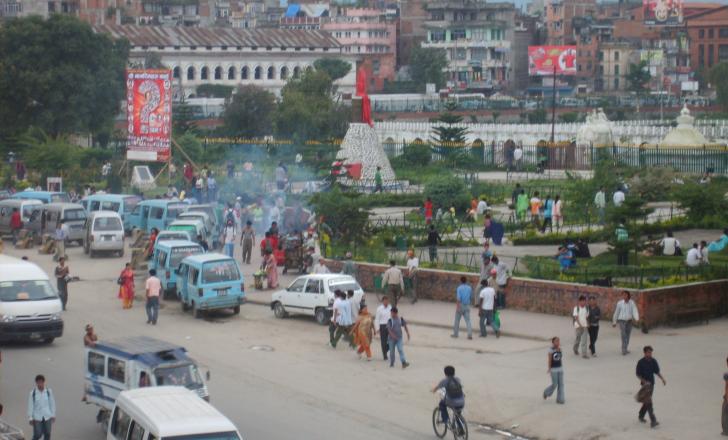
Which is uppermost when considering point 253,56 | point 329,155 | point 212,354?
point 253,56

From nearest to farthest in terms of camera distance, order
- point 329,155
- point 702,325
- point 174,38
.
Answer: point 702,325, point 329,155, point 174,38

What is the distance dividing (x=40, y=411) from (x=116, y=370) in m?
1.35

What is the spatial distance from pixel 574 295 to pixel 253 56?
344 ft

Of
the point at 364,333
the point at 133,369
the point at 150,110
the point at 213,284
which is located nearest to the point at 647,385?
the point at 364,333

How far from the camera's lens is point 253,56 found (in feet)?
422

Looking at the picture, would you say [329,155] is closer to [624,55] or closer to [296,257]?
[296,257]

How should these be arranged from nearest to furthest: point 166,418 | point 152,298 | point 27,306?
point 166,418, point 27,306, point 152,298

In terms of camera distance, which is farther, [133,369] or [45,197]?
[45,197]

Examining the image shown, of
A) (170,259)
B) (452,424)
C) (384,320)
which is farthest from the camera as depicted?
(170,259)

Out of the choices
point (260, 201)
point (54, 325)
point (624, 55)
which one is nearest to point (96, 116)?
point (260, 201)

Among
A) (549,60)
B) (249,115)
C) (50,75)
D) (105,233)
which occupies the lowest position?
(105,233)

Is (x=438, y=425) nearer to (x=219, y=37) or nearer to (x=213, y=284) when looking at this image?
(x=213, y=284)

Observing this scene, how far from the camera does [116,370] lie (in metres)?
18.2

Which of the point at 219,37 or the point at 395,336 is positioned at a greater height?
the point at 219,37
